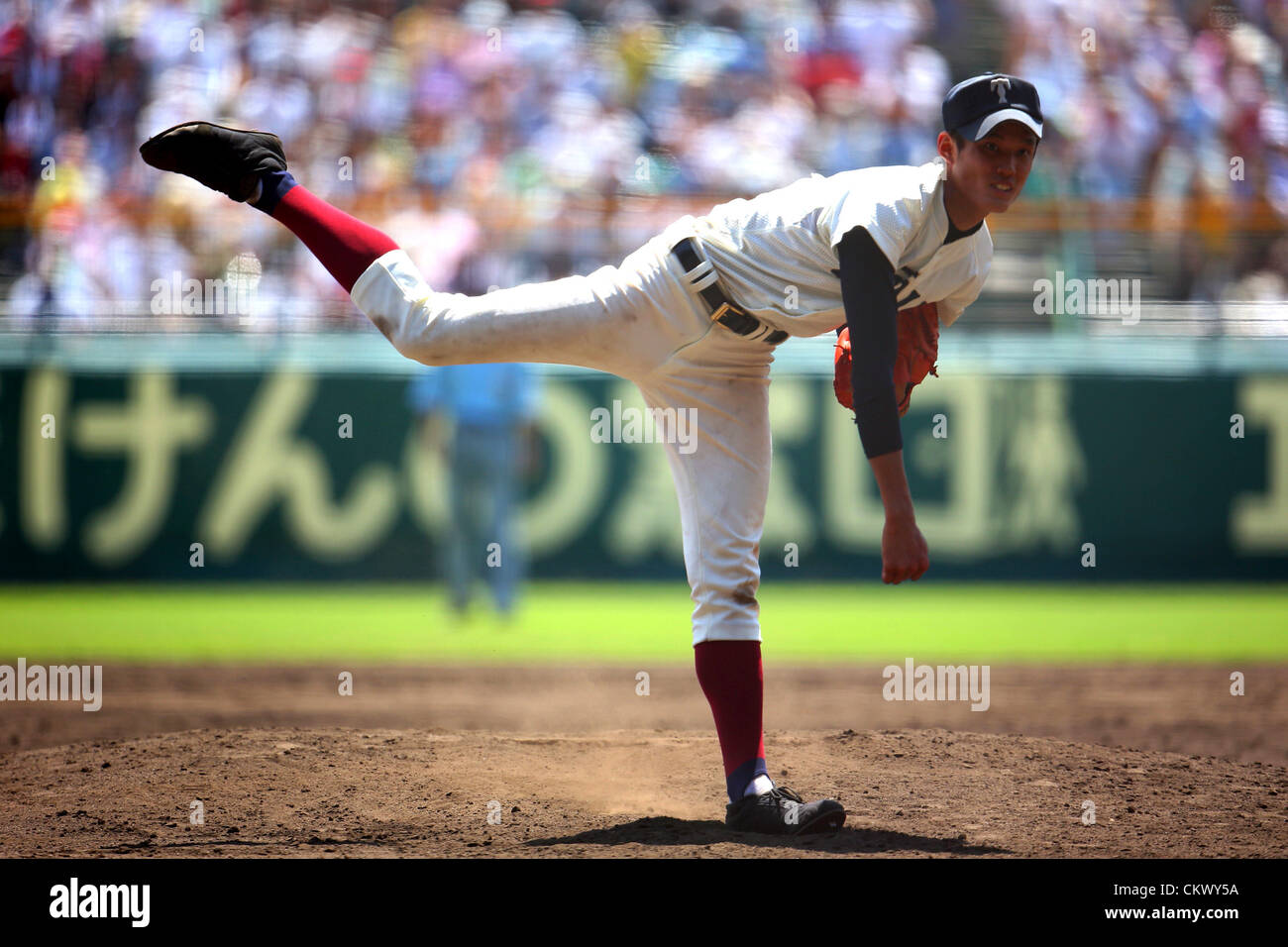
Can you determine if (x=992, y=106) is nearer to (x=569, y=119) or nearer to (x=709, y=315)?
(x=709, y=315)

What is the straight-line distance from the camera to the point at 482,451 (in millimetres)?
8164

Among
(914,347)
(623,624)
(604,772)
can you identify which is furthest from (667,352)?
(623,624)

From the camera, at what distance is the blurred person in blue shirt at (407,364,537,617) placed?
8180mm

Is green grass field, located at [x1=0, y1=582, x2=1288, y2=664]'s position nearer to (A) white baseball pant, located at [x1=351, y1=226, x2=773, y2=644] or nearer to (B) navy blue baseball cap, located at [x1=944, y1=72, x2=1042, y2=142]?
(A) white baseball pant, located at [x1=351, y1=226, x2=773, y2=644]

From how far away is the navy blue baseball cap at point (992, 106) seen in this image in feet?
10.2

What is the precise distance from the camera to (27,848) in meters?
3.42

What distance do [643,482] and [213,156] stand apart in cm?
577

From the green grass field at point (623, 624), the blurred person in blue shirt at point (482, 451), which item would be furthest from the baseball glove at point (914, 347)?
the blurred person in blue shirt at point (482, 451)

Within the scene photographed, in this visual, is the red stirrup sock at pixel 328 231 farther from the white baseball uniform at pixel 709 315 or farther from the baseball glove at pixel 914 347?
the baseball glove at pixel 914 347

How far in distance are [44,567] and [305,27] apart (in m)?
4.79

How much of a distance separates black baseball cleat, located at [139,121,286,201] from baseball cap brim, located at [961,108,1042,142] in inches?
69.8

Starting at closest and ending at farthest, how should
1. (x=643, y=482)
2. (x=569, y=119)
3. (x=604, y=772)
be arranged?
(x=604, y=772), (x=643, y=482), (x=569, y=119)

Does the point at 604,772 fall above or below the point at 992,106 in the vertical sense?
below

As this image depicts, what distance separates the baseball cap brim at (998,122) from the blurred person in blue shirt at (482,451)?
17.1ft
